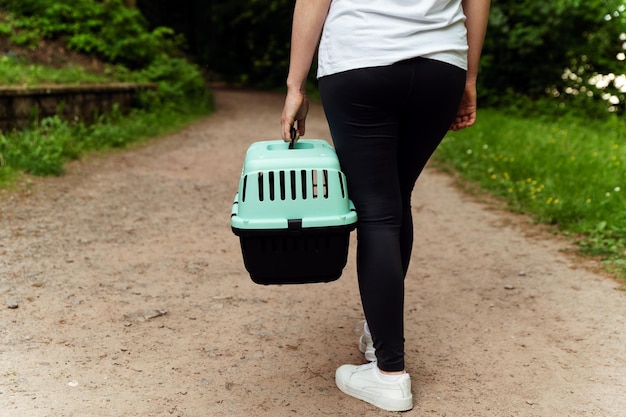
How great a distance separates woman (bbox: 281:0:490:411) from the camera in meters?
1.99

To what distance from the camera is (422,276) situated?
3.80 metres

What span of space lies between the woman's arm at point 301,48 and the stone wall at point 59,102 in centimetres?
496

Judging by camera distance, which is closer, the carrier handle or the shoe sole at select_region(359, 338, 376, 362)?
the carrier handle

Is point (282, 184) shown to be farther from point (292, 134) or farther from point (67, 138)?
point (67, 138)

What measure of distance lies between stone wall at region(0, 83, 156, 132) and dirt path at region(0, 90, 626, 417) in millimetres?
A: 1680

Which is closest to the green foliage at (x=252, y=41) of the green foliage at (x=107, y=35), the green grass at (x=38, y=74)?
the green foliage at (x=107, y=35)

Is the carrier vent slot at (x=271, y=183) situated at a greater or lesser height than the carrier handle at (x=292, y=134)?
lesser

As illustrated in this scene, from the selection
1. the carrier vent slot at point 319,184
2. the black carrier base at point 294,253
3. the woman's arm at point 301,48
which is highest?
the woman's arm at point 301,48

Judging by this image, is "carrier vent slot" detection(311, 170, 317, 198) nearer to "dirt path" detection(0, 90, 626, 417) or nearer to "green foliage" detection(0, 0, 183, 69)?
"dirt path" detection(0, 90, 626, 417)

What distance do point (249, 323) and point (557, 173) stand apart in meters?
3.61

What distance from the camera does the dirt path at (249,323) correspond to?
2.31m

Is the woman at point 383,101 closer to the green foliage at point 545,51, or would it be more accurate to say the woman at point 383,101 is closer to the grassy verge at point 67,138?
the grassy verge at point 67,138

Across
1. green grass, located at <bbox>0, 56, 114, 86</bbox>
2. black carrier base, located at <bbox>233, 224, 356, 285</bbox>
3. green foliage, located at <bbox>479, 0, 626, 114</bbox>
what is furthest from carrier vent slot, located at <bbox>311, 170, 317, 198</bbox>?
green foliage, located at <bbox>479, 0, 626, 114</bbox>

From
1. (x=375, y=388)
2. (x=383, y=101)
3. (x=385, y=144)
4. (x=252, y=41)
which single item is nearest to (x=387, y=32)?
(x=383, y=101)
